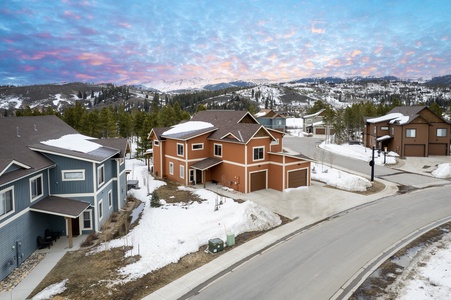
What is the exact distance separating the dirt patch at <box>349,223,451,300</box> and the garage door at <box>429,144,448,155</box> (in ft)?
131

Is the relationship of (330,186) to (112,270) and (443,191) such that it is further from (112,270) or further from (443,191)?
(112,270)

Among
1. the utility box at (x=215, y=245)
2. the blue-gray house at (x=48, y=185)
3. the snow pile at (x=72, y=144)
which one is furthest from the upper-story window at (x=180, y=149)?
the utility box at (x=215, y=245)

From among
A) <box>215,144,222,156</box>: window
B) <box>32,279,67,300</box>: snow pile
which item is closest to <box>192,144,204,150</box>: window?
<box>215,144,222,156</box>: window

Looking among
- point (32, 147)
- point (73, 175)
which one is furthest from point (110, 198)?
point (32, 147)

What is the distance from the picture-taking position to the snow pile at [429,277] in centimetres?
1215

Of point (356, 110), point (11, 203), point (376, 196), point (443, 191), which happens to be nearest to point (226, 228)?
point (11, 203)

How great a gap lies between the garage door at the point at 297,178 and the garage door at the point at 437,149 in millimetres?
32680

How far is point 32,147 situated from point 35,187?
2.81 metres

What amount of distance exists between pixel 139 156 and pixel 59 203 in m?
35.7

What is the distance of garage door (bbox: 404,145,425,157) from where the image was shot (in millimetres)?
50250

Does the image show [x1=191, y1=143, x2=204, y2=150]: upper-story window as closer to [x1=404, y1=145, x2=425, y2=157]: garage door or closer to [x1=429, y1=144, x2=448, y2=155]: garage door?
[x1=404, y1=145, x2=425, y2=157]: garage door

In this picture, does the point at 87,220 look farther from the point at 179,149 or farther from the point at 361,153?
the point at 361,153

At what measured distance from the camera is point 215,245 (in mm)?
16453

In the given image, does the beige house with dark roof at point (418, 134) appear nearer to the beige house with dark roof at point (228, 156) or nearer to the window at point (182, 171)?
the beige house with dark roof at point (228, 156)
